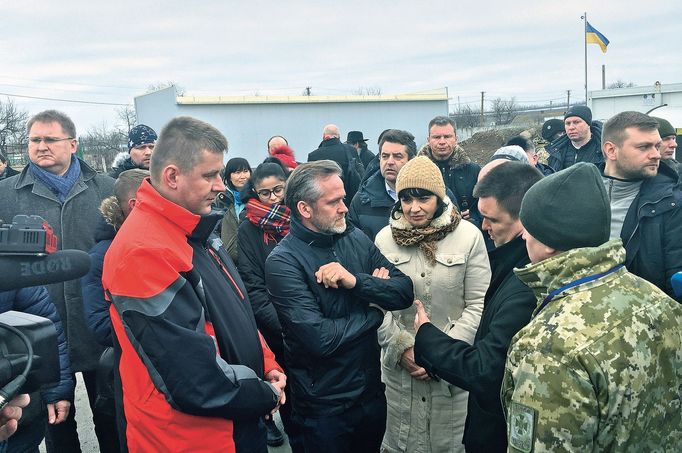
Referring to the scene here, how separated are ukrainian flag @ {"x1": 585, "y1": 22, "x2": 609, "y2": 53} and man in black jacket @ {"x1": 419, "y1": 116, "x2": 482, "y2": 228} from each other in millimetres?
18114

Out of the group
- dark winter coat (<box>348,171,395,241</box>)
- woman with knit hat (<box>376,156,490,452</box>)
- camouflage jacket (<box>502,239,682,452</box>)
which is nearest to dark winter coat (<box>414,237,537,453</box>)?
camouflage jacket (<box>502,239,682,452</box>)

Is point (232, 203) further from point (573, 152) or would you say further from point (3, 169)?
point (573, 152)

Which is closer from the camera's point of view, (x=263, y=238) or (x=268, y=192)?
(x=263, y=238)

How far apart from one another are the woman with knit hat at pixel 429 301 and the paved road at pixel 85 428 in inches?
48.4

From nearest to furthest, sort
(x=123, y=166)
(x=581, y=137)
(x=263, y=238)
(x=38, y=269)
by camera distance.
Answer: (x=38, y=269), (x=263, y=238), (x=123, y=166), (x=581, y=137)

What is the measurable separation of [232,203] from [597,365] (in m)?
3.49

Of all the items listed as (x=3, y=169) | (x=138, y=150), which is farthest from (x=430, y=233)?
(x=3, y=169)

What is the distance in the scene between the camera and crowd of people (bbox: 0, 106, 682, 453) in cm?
152

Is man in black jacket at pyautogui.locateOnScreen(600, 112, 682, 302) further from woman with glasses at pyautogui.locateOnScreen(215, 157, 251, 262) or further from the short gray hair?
woman with glasses at pyautogui.locateOnScreen(215, 157, 251, 262)

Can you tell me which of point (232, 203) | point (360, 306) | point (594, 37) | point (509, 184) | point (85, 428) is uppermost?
point (594, 37)

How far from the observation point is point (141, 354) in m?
1.78

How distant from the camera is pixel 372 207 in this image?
4.08 meters

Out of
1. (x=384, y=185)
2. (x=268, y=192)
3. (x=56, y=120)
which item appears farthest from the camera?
(x=384, y=185)

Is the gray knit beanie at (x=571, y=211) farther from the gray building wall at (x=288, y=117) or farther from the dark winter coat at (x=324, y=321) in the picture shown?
the gray building wall at (x=288, y=117)
